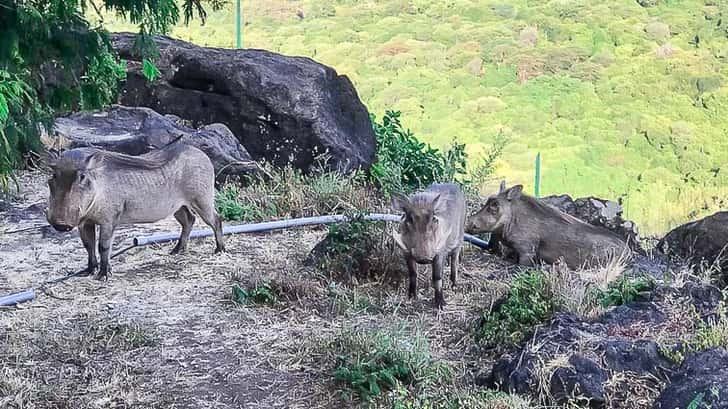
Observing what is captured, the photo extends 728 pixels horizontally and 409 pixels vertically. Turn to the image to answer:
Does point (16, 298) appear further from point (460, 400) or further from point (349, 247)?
point (460, 400)

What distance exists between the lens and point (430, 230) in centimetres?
592

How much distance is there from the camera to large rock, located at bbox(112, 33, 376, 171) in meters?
10.1

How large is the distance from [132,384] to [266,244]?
10.0ft

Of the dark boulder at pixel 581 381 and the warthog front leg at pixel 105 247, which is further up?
the dark boulder at pixel 581 381

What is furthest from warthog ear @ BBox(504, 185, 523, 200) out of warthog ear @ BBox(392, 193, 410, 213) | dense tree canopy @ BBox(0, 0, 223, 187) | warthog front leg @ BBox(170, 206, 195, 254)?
dense tree canopy @ BBox(0, 0, 223, 187)

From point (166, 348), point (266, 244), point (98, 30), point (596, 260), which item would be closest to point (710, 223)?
point (596, 260)

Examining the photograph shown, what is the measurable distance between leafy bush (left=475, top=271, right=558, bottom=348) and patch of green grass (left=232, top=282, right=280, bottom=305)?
52.2 inches

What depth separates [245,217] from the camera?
8578 millimetres

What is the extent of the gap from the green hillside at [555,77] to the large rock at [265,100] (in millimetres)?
6467

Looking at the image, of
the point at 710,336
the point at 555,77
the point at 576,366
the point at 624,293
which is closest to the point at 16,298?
the point at 576,366

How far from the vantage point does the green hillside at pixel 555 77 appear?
18234 millimetres

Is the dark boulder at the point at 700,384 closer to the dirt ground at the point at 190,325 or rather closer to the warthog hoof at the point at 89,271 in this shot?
the dirt ground at the point at 190,325

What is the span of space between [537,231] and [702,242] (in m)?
1.53

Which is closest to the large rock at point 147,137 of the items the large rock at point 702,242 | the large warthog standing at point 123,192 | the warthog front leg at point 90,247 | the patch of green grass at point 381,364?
the large warthog standing at point 123,192
